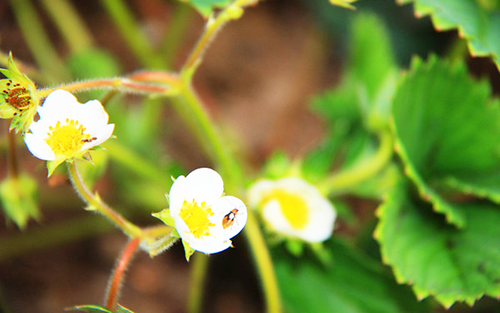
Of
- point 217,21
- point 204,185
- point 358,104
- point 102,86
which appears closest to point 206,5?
point 217,21

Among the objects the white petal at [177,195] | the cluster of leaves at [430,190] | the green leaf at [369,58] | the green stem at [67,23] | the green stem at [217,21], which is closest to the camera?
the white petal at [177,195]

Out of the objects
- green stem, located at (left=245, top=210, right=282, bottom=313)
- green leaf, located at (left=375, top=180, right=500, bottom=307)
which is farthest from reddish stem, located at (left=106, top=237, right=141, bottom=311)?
green leaf, located at (left=375, top=180, right=500, bottom=307)

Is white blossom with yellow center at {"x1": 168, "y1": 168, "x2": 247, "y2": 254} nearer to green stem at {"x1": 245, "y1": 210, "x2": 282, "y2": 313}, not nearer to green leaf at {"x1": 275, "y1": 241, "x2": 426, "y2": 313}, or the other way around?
green stem at {"x1": 245, "y1": 210, "x2": 282, "y2": 313}

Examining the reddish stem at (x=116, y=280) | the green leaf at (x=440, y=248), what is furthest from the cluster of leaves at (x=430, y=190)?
the reddish stem at (x=116, y=280)

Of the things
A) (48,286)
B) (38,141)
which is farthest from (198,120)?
(48,286)

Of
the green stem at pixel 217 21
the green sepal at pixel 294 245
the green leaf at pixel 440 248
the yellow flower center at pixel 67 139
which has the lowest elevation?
the green leaf at pixel 440 248

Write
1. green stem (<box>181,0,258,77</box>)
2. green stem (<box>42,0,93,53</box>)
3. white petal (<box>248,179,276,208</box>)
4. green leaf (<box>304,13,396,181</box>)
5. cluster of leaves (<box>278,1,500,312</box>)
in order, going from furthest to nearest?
green stem (<box>42,0,93,53</box>)
green leaf (<box>304,13,396,181</box>)
white petal (<box>248,179,276,208</box>)
cluster of leaves (<box>278,1,500,312</box>)
green stem (<box>181,0,258,77</box>)

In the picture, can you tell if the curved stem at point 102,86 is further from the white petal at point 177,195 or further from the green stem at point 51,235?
the green stem at point 51,235

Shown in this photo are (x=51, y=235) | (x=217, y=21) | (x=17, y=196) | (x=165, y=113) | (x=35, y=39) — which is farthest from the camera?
(x=165, y=113)

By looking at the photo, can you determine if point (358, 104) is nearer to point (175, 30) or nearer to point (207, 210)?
point (175, 30)
